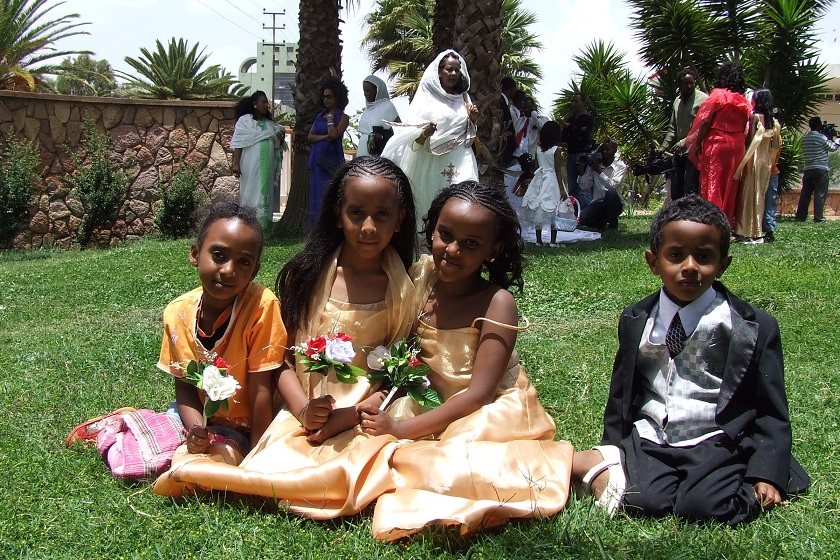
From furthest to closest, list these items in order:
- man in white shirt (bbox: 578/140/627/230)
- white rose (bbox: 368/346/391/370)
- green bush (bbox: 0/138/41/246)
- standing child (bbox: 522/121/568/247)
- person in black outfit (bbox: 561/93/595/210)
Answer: green bush (bbox: 0/138/41/246), person in black outfit (bbox: 561/93/595/210), man in white shirt (bbox: 578/140/627/230), standing child (bbox: 522/121/568/247), white rose (bbox: 368/346/391/370)

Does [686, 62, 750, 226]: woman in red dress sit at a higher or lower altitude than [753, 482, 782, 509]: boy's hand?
higher

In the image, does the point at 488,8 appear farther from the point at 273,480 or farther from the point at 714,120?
the point at 273,480

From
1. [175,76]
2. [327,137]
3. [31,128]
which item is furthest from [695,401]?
[175,76]

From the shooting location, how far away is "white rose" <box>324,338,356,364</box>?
2.77 meters

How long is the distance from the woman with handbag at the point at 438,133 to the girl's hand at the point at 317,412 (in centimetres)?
463

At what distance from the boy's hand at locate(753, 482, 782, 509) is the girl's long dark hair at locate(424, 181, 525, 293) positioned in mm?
1161

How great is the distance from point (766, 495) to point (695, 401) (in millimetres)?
384

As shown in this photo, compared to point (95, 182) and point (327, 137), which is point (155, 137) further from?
point (327, 137)

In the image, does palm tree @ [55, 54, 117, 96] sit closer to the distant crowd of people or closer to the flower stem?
the distant crowd of people

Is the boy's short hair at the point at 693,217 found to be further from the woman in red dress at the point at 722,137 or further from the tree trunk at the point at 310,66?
the tree trunk at the point at 310,66

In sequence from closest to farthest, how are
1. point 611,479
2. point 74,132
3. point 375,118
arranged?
1. point 611,479
2. point 375,118
3. point 74,132

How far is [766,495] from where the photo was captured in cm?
271

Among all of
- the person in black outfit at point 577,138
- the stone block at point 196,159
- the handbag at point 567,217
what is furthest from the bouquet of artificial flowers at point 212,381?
the stone block at point 196,159

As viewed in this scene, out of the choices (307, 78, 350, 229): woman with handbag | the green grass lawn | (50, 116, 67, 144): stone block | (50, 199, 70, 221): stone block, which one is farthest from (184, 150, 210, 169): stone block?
the green grass lawn
